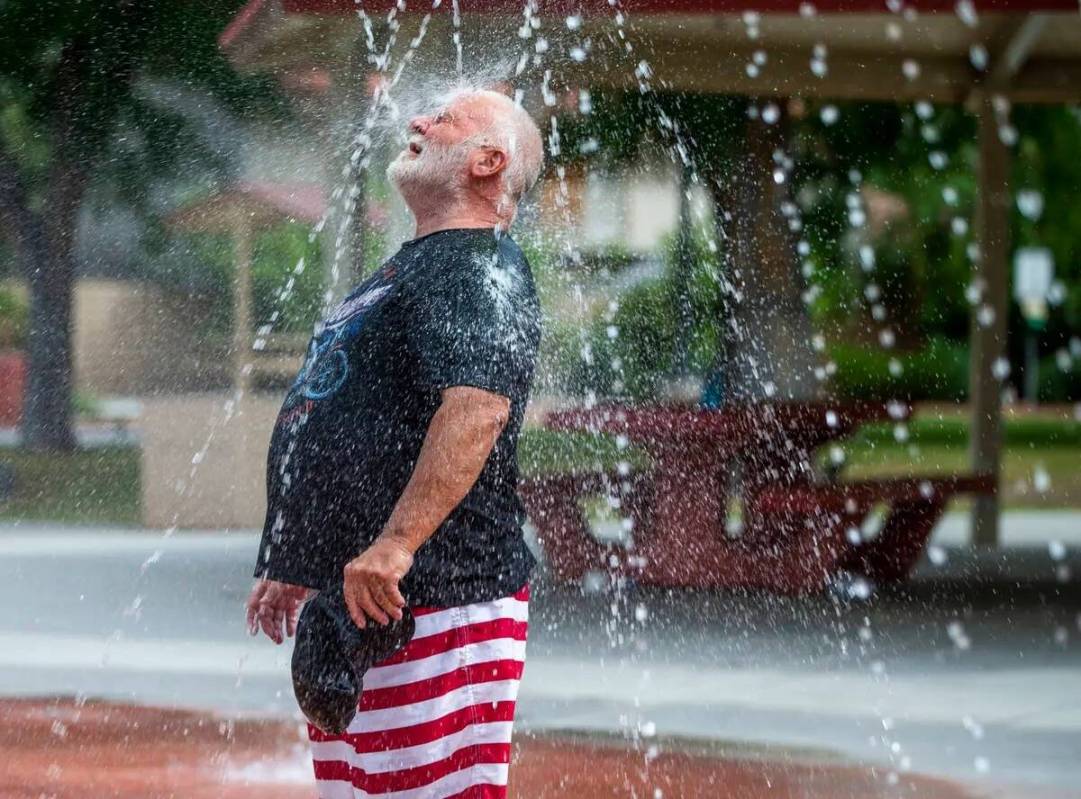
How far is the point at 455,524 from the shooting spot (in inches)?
94.9

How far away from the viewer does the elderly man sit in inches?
91.0

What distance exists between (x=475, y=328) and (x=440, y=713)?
22.2 inches

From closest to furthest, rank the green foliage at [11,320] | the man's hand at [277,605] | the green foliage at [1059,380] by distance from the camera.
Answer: the man's hand at [277,605]
the green foliage at [11,320]
the green foliage at [1059,380]

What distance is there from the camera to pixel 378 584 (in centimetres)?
225

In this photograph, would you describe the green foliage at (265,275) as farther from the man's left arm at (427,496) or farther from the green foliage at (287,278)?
the man's left arm at (427,496)

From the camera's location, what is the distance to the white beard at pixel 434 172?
2508 millimetres

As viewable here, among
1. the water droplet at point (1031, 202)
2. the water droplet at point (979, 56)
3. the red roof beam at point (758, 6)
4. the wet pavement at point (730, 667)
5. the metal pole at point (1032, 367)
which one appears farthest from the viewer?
the metal pole at point (1032, 367)

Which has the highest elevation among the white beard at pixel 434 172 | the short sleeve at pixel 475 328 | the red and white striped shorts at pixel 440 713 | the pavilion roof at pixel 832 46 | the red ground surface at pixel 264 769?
the pavilion roof at pixel 832 46

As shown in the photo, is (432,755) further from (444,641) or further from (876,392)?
(876,392)

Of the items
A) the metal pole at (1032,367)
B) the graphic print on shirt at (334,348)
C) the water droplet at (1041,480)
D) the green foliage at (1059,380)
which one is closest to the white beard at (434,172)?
the graphic print on shirt at (334,348)

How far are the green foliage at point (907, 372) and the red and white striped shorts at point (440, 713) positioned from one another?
20752 millimetres

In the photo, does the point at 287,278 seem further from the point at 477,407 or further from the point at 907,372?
the point at 907,372

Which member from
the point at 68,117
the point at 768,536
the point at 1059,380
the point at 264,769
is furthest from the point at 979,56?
the point at 1059,380

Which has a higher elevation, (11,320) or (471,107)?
(11,320)
